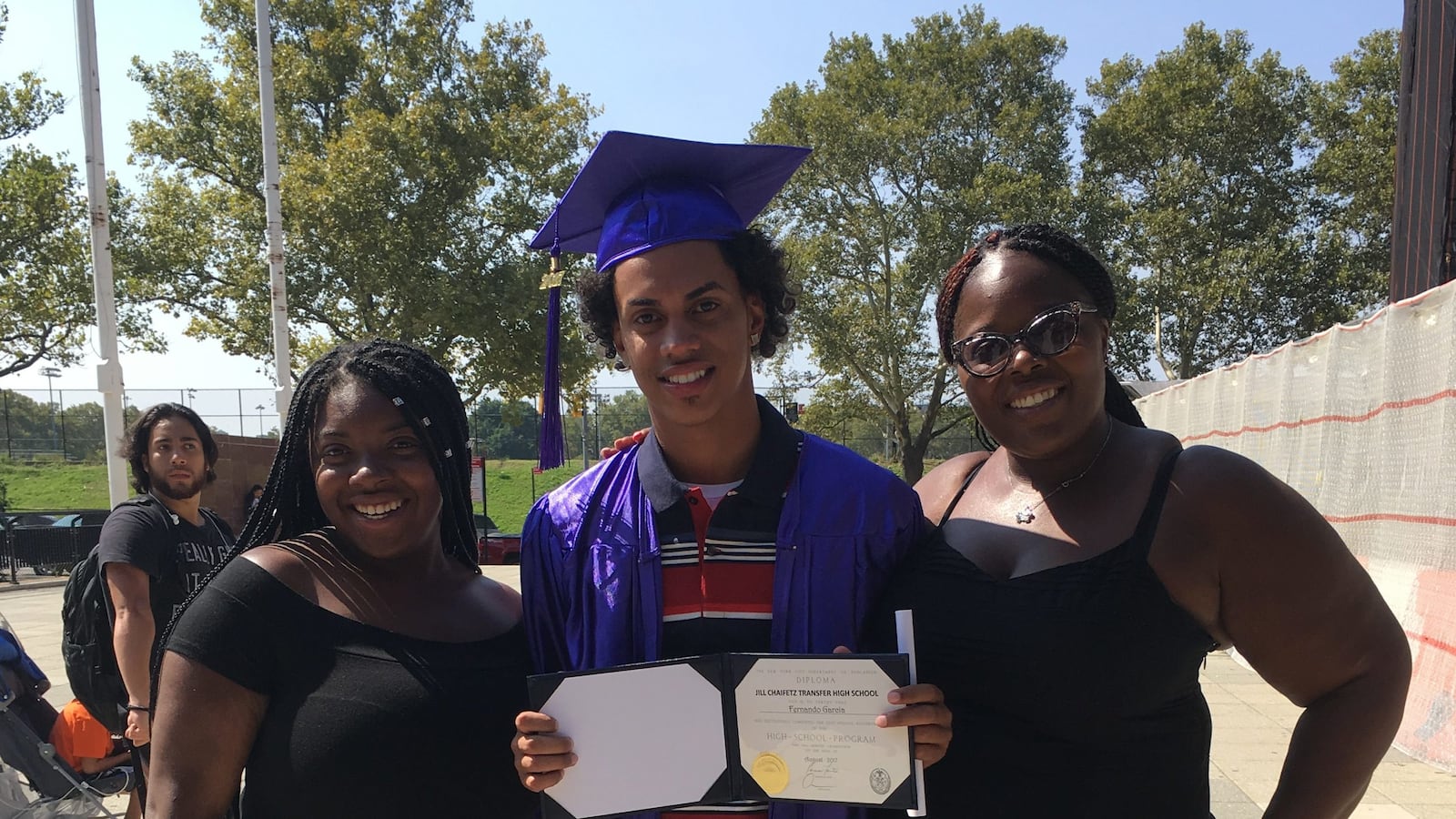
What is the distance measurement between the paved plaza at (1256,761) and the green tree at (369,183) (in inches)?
377

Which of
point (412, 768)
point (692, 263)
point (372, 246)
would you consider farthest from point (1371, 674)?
point (372, 246)

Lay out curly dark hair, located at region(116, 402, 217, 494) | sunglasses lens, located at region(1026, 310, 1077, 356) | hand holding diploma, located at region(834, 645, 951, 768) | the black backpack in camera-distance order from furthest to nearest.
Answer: curly dark hair, located at region(116, 402, 217, 494) → the black backpack → sunglasses lens, located at region(1026, 310, 1077, 356) → hand holding diploma, located at region(834, 645, 951, 768)

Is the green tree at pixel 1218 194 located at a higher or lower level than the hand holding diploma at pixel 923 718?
higher

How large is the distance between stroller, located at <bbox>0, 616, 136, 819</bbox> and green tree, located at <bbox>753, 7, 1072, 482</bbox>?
1983 cm

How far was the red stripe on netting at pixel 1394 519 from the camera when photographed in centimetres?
468

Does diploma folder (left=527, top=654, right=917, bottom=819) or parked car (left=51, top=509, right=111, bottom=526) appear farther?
parked car (left=51, top=509, right=111, bottom=526)

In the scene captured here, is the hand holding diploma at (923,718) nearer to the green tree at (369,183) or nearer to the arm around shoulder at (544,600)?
the arm around shoulder at (544,600)

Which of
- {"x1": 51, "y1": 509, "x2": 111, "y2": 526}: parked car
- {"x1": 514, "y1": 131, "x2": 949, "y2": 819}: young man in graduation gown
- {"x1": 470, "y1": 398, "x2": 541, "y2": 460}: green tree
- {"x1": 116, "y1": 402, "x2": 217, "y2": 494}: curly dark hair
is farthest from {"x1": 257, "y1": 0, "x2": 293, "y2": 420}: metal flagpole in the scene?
{"x1": 470, "y1": 398, "x2": 541, "y2": 460}: green tree

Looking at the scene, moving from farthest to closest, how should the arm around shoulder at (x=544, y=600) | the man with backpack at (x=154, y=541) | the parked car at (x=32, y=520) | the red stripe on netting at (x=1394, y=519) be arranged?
the parked car at (x=32, y=520), the red stripe on netting at (x=1394, y=519), the man with backpack at (x=154, y=541), the arm around shoulder at (x=544, y=600)

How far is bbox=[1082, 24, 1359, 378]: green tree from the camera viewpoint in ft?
79.1

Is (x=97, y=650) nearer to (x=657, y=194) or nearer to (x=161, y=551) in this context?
(x=161, y=551)
